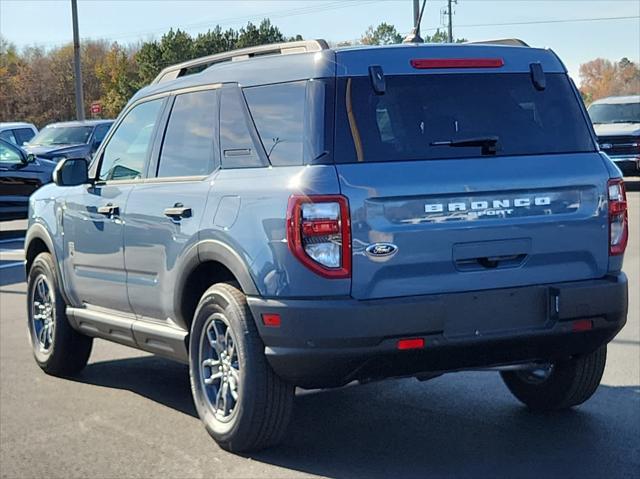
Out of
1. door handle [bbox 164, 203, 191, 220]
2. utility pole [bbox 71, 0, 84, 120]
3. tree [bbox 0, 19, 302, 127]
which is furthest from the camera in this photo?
tree [bbox 0, 19, 302, 127]

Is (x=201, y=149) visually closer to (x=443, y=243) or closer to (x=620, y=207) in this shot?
(x=443, y=243)

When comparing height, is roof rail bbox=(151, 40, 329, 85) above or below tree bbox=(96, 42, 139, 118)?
below

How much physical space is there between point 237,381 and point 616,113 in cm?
2130

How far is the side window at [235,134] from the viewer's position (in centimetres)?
520

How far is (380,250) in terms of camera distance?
4609mm

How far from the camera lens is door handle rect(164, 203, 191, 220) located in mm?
5455

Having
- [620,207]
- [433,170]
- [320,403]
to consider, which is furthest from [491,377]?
[433,170]

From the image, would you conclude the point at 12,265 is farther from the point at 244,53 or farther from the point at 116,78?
the point at 116,78

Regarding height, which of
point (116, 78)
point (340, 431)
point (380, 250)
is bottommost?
point (340, 431)

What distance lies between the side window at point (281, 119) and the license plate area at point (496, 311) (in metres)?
1.00

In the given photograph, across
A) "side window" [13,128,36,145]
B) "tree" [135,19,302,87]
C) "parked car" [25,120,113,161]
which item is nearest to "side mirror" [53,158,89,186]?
"parked car" [25,120,113,161]

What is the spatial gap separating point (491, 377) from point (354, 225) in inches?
102

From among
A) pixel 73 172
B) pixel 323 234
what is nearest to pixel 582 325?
pixel 323 234

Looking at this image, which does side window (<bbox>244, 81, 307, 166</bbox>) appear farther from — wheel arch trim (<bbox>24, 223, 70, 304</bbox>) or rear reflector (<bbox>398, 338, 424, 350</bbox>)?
wheel arch trim (<bbox>24, 223, 70, 304</bbox>)
